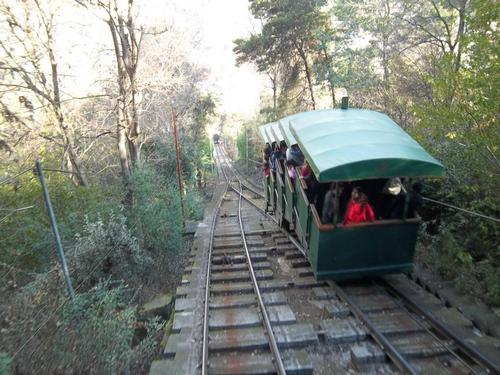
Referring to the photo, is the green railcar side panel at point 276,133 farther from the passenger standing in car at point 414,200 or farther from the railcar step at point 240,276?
the passenger standing in car at point 414,200

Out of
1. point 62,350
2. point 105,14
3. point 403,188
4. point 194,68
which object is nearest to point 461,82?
point 403,188

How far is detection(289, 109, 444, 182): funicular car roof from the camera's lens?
205 inches

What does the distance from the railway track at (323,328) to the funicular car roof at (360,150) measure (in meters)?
2.16

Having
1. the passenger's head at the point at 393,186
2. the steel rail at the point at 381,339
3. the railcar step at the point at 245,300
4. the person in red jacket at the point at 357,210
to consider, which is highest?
the passenger's head at the point at 393,186

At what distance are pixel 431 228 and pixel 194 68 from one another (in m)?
21.2

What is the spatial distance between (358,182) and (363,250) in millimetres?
1477

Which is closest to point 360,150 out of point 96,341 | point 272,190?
point 96,341

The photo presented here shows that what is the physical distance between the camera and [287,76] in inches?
869

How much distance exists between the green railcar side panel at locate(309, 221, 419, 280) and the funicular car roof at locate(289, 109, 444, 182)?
1056mm

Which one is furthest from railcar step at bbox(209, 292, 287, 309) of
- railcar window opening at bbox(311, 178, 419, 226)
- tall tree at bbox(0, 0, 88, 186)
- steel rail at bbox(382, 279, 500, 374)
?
tall tree at bbox(0, 0, 88, 186)

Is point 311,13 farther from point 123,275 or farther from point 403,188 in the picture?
point 123,275

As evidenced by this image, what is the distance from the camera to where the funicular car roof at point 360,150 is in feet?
17.1

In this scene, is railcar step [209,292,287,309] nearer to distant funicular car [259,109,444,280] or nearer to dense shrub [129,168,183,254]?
distant funicular car [259,109,444,280]

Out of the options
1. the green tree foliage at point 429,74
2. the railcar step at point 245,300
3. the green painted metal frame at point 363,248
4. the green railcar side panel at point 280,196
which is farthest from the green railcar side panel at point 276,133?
the railcar step at point 245,300
